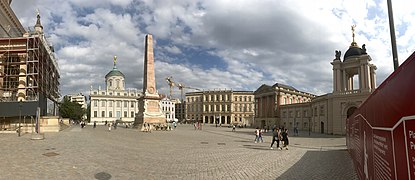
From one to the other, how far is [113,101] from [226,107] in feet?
148

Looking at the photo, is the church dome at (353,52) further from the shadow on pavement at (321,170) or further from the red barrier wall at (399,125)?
the red barrier wall at (399,125)

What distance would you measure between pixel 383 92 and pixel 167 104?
14428 cm

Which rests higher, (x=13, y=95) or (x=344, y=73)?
(x=344, y=73)

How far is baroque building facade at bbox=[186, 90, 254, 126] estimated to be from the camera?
391 feet

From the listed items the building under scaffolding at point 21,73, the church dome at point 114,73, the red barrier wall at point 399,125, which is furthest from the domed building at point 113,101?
the red barrier wall at point 399,125

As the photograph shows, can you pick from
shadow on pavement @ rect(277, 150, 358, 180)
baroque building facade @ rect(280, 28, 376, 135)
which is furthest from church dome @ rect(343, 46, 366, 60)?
shadow on pavement @ rect(277, 150, 358, 180)

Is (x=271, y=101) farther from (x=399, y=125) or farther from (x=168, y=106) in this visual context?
(x=168, y=106)

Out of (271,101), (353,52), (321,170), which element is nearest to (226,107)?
(271,101)

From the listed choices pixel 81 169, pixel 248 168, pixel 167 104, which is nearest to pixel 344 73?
pixel 248 168

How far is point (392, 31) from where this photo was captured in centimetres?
880

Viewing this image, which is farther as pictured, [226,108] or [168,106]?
[168,106]

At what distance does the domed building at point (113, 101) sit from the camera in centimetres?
10775

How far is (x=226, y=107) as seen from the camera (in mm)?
119812

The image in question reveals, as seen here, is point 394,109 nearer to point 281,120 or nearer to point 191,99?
point 281,120
